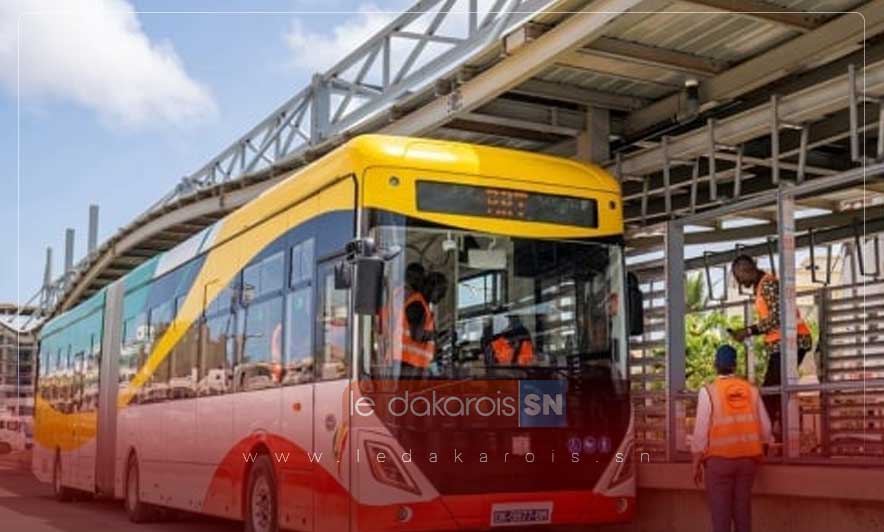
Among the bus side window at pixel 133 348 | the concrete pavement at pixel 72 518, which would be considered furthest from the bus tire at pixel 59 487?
the bus side window at pixel 133 348

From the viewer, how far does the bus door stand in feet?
28.6

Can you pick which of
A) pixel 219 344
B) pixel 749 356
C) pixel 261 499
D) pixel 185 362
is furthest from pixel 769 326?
pixel 185 362

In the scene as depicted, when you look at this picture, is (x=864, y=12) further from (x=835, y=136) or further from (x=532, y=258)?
(x=532, y=258)

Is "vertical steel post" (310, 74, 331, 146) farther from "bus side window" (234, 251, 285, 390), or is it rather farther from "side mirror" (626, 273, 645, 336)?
"side mirror" (626, 273, 645, 336)

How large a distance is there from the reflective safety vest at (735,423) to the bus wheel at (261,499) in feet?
12.0

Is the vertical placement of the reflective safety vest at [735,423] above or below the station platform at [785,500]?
above

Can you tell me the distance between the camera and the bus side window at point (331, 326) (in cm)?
884

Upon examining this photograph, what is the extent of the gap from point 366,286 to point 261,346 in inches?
98.3

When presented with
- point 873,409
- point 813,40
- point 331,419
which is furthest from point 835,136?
point 331,419

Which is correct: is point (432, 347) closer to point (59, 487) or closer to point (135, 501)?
point (135, 501)

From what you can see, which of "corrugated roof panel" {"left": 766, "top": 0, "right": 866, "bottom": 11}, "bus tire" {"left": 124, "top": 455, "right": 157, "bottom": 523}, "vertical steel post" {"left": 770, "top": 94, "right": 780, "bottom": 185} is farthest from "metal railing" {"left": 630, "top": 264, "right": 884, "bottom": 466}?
"bus tire" {"left": 124, "top": 455, "right": 157, "bottom": 523}

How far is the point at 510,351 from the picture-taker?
29.7ft

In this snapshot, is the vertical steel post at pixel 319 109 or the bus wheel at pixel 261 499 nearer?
the bus wheel at pixel 261 499

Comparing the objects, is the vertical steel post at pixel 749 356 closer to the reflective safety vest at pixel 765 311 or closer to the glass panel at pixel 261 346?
the reflective safety vest at pixel 765 311
